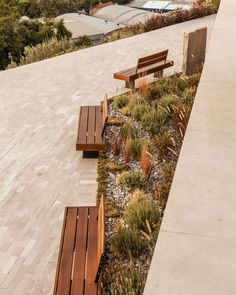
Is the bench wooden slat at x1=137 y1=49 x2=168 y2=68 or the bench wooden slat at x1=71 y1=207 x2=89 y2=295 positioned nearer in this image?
the bench wooden slat at x1=71 y1=207 x2=89 y2=295

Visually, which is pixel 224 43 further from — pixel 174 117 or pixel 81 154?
pixel 81 154

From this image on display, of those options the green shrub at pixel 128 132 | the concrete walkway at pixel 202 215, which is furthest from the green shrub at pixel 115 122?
the concrete walkway at pixel 202 215

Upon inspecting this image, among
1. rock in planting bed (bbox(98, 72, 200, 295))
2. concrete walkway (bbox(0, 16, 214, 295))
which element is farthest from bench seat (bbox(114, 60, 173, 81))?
concrete walkway (bbox(0, 16, 214, 295))

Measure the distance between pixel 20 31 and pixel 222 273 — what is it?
25.3 metres

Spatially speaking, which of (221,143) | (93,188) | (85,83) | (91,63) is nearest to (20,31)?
(91,63)

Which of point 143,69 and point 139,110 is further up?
point 143,69

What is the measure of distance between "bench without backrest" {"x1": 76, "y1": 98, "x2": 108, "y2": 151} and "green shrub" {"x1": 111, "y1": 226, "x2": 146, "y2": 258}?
2768 millimetres

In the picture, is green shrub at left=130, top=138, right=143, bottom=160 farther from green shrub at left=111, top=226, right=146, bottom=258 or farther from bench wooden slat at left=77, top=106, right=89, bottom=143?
green shrub at left=111, top=226, right=146, bottom=258

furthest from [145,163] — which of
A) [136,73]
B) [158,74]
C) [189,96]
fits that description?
[158,74]

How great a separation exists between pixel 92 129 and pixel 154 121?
120cm

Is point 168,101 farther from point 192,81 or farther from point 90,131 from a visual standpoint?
point 90,131

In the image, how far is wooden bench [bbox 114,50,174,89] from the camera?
1092cm

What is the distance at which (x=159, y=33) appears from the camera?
17781 millimetres

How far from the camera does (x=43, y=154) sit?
28.1 ft
